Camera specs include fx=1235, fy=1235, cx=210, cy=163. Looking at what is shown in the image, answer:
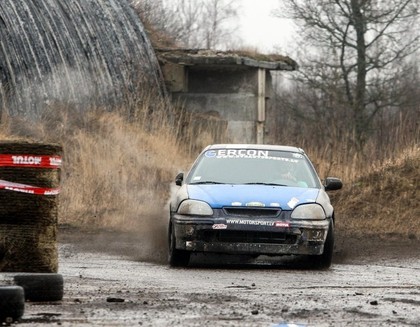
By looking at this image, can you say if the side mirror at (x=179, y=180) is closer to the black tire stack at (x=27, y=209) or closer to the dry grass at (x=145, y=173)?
the dry grass at (x=145, y=173)

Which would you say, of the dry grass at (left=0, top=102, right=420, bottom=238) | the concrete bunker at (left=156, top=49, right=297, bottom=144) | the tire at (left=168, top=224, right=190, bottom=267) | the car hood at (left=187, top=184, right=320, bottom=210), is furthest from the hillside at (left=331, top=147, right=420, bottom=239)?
the concrete bunker at (left=156, top=49, right=297, bottom=144)

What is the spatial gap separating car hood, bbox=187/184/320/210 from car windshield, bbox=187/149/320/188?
1.22ft

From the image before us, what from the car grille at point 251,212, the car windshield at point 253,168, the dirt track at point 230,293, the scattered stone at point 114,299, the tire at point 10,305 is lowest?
the dirt track at point 230,293

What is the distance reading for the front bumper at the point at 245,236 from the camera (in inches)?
544

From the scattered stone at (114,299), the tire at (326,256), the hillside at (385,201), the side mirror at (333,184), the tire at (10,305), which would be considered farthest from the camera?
the hillside at (385,201)

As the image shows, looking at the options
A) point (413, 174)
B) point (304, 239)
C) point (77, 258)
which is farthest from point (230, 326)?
point (413, 174)

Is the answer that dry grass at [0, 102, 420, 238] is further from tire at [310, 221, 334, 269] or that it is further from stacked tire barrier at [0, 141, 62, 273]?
stacked tire barrier at [0, 141, 62, 273]

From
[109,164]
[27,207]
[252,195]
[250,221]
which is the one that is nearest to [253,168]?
[252,195]

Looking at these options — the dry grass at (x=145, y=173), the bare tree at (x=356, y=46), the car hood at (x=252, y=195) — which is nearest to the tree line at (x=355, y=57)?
the bare tree at (x=356, y=46)

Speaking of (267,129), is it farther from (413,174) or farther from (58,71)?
(413,174)

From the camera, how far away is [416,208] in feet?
73.6

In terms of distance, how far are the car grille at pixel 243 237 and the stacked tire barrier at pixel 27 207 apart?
425cm

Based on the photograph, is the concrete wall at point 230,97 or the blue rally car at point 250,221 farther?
the concrete wall at point 230,97

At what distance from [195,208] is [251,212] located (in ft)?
2.08
